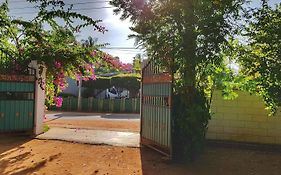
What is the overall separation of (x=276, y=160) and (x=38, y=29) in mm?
9139

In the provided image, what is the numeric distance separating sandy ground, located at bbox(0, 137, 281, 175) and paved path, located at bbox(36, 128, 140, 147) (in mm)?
697

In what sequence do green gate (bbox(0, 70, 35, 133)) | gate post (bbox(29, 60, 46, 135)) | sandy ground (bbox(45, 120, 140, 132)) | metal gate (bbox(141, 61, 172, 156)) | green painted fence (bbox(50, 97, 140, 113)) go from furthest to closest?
green painted fence (bbox(50, 97, 140, 113)), sandy ground (bbox(45, 120, 140, 132)), gate post (bbox(29, 60, 46, 135)), green gate (bbox(0, 70, 35, 133)), metal gate (bbox(141, 61, 172, 156))

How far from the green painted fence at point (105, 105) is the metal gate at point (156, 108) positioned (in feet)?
55.9

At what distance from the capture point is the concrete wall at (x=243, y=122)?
10.1m

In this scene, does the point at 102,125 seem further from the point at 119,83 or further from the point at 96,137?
the point at 119,83

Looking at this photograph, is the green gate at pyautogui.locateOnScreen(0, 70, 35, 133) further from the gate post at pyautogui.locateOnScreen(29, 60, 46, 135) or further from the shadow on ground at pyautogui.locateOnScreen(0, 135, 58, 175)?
the shadow on ground at pyautogui.locateOnScreen(0, 135, 58, 175)

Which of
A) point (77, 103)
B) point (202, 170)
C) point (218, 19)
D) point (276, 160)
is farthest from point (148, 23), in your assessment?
point (77, 103)

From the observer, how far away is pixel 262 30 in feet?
25.0

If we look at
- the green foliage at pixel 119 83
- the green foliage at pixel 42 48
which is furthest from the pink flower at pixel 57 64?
the green foliage at pixel 119 83

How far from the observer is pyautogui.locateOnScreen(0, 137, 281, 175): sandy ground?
25.3 feet

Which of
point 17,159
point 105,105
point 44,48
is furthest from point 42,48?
point 105,105

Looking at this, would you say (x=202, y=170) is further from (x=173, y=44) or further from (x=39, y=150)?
(x=39, y=150)

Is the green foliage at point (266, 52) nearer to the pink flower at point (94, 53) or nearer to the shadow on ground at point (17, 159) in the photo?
the shadow on ground at point (17, 159)

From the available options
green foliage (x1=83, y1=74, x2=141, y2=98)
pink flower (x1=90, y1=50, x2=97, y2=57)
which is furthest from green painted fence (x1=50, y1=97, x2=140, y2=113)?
pink flower (x1=90, y1=50, x2=97, y2=57)
